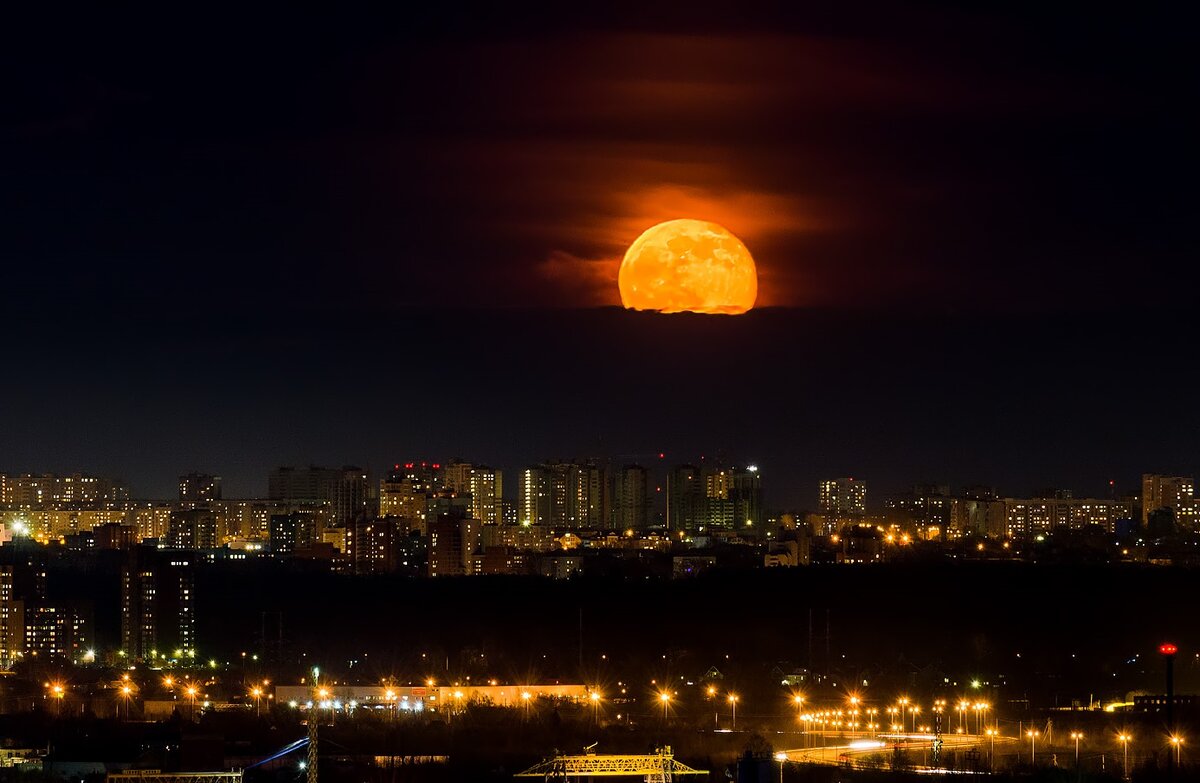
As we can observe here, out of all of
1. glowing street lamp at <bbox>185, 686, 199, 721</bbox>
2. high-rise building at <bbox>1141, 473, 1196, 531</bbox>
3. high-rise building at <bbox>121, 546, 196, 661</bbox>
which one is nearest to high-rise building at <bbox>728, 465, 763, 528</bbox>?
high-rise building at <bbox>1141, 473, 1196, 531</bbox>

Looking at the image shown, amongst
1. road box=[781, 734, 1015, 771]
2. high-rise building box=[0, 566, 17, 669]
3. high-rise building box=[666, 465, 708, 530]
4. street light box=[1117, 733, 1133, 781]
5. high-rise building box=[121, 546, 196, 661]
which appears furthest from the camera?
high-rise building box=[666, 465, 708, 530]

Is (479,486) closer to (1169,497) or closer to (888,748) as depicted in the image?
(1169,497)

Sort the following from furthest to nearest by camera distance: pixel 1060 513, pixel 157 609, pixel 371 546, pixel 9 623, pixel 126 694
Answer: pixel 1060 513 < pixel 371 546 < pixel 157 609 < pixel 9 623 < pixel 126 694

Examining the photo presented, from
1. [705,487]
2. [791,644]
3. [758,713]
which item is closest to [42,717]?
[758,713]

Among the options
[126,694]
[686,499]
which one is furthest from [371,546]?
[126,694]

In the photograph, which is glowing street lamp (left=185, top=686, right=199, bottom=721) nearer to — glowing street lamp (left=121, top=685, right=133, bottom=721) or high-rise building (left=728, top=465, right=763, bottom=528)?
glowing street lamp (left=121, top=685, right=133, bottom=721)

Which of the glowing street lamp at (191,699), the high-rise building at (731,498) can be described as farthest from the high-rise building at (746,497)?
the glowing street lamp at (191,699)
